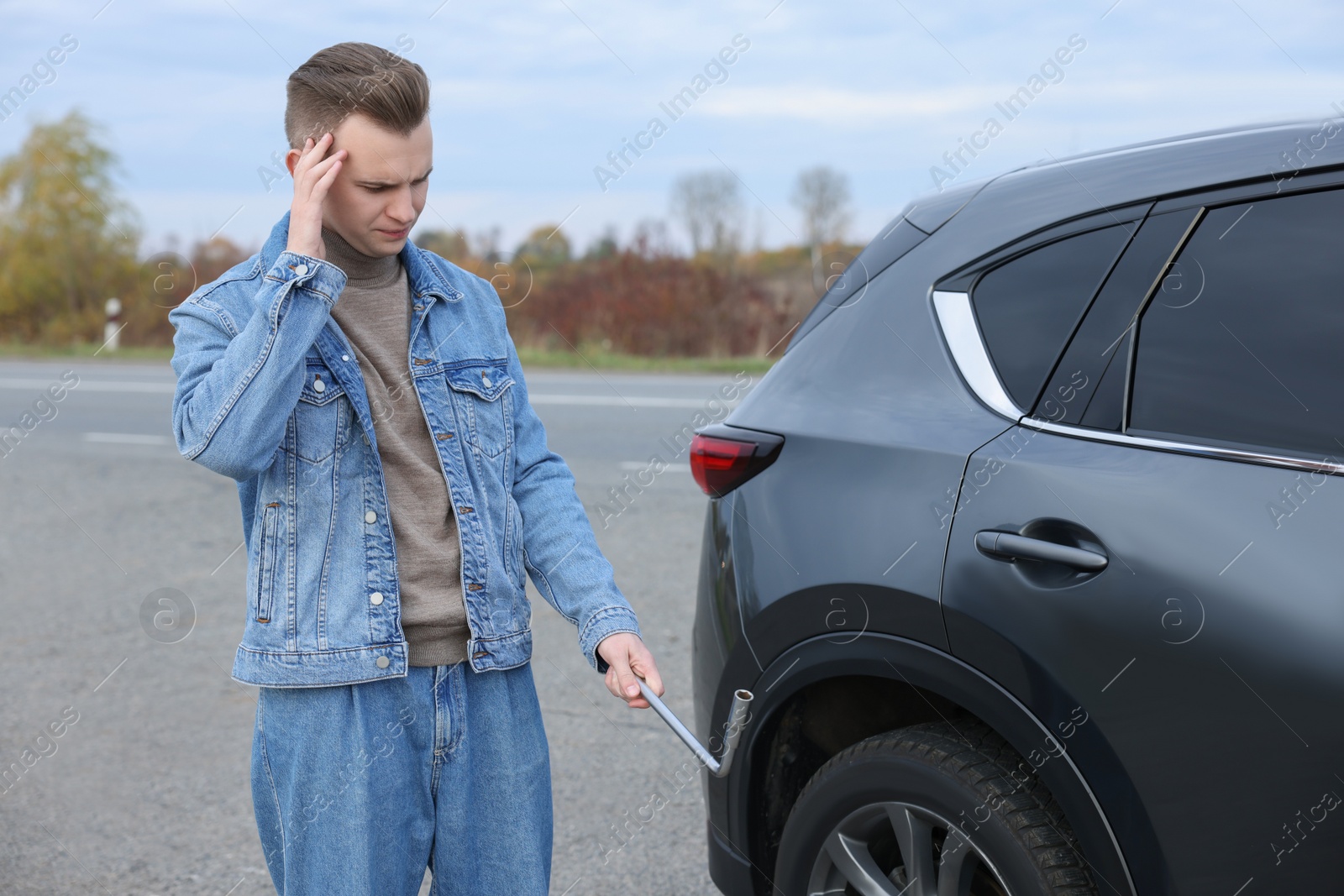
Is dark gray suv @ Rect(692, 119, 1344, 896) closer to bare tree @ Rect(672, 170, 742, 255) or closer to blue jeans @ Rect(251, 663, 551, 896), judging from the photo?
blue jeans @ Rect(251, 663, 551, 896)

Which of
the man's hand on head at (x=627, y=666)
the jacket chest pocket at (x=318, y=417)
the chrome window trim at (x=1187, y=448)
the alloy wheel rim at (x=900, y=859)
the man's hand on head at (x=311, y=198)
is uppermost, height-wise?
the man's hand on head at (x=311, y=198)

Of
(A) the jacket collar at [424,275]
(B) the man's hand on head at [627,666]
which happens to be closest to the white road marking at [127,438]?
(A) the jacket collar at [424,275]

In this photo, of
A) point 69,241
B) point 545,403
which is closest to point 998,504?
point 545,403

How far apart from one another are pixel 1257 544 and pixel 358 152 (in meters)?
1.36

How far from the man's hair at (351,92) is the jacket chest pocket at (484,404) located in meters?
0.41

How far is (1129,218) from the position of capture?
75.9 inches

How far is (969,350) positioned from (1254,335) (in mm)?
462

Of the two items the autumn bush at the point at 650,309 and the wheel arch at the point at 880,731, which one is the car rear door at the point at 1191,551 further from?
the autumn bush at the point at 650,309

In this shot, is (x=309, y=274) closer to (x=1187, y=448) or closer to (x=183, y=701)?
(x=1187, y=448)

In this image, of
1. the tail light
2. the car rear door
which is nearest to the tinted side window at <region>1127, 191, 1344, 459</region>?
the car rear door

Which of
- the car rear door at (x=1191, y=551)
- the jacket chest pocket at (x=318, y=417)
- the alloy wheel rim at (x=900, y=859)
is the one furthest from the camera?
the alloy wheel rim at (x=900, y=859)

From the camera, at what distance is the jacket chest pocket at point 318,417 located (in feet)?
5.75

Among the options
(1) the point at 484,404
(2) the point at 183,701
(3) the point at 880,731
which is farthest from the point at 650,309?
(1) the point at 484,404

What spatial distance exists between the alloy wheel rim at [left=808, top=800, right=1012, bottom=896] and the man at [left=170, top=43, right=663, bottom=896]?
18.9 inches
